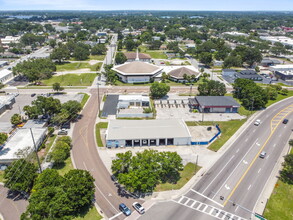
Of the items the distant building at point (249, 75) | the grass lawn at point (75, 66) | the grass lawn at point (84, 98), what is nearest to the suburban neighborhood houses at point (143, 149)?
the grass lawn at point (84, 98)

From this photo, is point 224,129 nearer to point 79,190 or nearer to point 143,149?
point 143,149

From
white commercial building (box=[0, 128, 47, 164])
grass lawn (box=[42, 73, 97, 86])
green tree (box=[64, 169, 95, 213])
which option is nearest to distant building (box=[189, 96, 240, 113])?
green tree (box=[64, 169, 95, 213])

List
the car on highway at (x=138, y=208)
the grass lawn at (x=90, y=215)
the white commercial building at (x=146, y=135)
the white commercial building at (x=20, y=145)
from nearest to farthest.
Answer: the grass lawn at (x=90, y=215), the car on highway at (x=138, y=208), the white commercial building at (x=20, y=145), the white commercial building at (x=146, y=135)

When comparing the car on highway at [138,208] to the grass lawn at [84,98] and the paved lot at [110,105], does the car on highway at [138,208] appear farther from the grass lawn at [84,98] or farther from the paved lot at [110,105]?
the grass lawn at [84,98]

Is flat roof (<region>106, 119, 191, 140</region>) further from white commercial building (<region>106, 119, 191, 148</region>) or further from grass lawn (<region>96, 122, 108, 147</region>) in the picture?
grass lawn (<region>96, 122, 108, 147</region>)

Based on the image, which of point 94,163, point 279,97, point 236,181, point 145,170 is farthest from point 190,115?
point 279,97

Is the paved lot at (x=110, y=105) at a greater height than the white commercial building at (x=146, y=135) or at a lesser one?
lesser

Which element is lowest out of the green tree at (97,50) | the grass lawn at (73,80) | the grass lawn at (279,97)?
the grass lawn at (279,97)

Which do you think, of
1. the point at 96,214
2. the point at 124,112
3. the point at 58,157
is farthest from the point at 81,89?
the point at 96,214

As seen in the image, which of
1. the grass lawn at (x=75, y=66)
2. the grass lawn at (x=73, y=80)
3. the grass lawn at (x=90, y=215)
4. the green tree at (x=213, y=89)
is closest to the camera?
the grass lawn at (x=90, y=215)
